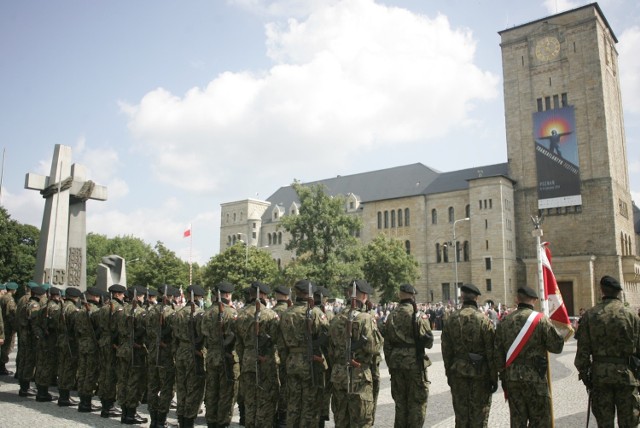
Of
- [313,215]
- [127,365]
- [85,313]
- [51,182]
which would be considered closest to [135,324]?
[127,365]

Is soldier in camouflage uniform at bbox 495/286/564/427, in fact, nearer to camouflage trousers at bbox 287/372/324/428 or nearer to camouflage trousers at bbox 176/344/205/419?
camouflage trousers at bbox 287/372/324/428

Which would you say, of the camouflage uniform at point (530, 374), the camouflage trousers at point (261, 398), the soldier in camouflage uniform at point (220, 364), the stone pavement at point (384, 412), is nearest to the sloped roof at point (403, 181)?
the stone pavement at point (384, 412)

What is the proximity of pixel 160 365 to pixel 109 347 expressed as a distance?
1.48 m

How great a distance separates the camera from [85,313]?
1018 cm

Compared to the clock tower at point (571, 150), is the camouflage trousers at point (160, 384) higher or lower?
lower

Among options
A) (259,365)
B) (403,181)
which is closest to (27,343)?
(259,365)

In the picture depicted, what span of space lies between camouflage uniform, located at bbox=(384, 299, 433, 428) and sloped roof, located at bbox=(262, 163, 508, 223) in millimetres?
51150

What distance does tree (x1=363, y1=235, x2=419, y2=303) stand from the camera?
49.8 meters

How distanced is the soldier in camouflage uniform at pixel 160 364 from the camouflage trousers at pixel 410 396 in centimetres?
370


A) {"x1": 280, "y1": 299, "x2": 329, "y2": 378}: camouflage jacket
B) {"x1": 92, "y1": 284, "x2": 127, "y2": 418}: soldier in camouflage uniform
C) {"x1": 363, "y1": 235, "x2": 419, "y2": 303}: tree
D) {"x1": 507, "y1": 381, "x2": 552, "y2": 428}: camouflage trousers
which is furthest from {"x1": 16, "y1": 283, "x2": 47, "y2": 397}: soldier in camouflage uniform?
{"x1": 363, "y1": 235, "x2": 419, "y2": 303}: tree

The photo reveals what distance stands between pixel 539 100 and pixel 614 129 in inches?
303

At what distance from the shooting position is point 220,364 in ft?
26.9

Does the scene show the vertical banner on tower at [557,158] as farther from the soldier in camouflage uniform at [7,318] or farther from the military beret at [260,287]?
the soldier in camouflage uniform at [7,318]

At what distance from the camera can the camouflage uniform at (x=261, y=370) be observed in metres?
7.70
